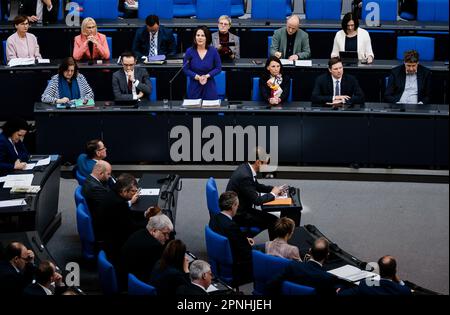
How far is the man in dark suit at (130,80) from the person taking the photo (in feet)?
38.7

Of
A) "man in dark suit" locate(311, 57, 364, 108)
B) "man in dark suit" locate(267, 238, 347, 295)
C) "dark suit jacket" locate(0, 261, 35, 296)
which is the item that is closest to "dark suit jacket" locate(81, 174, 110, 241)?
Result: "dark suit jacket" locate(0, 261, 35, 296)

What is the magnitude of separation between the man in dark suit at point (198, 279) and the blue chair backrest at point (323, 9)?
26.0ft

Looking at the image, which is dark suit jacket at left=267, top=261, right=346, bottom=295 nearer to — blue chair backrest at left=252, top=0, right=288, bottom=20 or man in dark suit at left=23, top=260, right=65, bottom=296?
man in dark suit at left=23, top=260, right=65, bottom=296

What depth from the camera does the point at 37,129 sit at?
37.1 feet

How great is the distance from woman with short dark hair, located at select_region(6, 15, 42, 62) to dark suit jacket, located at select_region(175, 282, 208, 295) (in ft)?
22.3

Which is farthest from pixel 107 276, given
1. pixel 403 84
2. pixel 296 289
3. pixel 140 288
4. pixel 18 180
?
→ pixel 403 84

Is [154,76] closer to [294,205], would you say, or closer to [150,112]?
[150,112]

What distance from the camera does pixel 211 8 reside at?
1438 cm

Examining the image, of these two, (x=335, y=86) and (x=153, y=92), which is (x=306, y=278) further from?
(x=153, y=92)

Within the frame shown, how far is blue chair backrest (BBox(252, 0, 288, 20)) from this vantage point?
46.9 feet

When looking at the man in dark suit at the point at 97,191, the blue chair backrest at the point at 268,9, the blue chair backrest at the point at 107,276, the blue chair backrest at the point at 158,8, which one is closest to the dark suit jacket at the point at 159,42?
the blue chair backrest at the point at 158,8

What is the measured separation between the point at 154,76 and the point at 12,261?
5.63 m

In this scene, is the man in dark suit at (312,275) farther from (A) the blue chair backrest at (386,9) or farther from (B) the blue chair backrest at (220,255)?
(A) the blue chair backrest at (386,9)

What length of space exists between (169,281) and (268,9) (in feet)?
26.2
